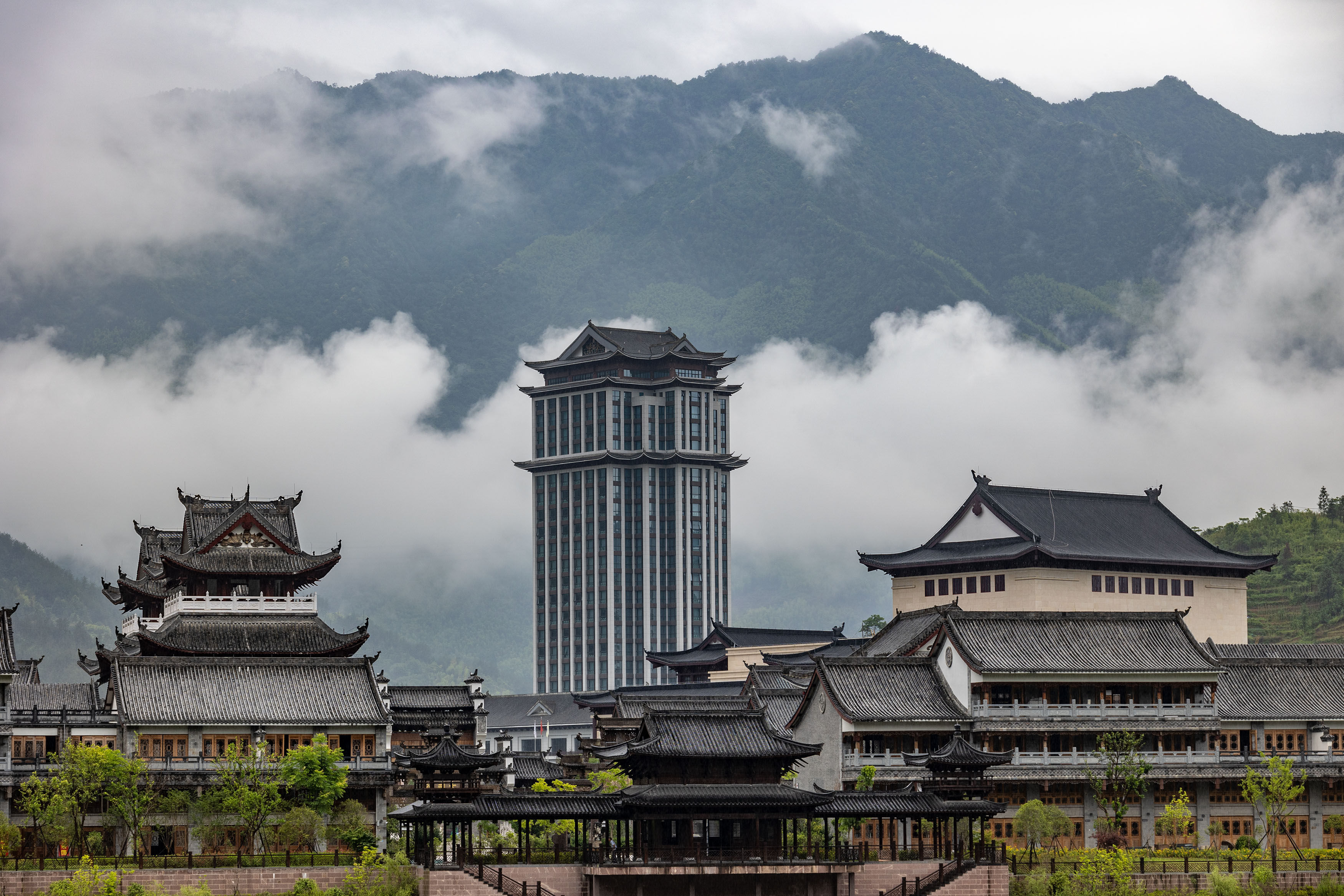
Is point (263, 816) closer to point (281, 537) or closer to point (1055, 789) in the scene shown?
point (281, 537)

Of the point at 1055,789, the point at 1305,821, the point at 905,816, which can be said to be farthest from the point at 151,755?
the point at 1305,821

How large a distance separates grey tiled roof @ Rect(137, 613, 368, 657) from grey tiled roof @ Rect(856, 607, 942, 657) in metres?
29.2

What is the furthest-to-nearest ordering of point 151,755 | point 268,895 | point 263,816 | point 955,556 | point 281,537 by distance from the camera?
point 955,556
point 281,537
point 151,755
point 263,816
point 268,895

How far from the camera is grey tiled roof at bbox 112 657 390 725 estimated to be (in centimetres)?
8888

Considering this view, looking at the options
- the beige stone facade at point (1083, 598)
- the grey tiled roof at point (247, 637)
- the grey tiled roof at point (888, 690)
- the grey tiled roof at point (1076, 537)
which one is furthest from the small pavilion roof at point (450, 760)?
the grey tiled roof at point (1076, 537)

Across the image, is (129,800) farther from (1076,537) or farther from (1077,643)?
(1076,537)

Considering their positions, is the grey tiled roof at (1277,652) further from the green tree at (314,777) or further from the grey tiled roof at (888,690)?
the green tree at (314,777)

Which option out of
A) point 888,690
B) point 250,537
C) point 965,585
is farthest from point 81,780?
point 965,585

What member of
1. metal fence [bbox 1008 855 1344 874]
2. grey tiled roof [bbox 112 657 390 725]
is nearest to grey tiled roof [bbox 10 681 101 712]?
grey tiled roof [bbox 112 657 390 725]

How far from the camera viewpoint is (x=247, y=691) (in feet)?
300

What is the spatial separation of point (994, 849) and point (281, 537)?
4743 centimetres

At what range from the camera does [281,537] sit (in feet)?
346

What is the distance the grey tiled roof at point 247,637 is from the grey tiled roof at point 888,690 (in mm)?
24980

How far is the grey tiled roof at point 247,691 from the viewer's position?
88.9m
